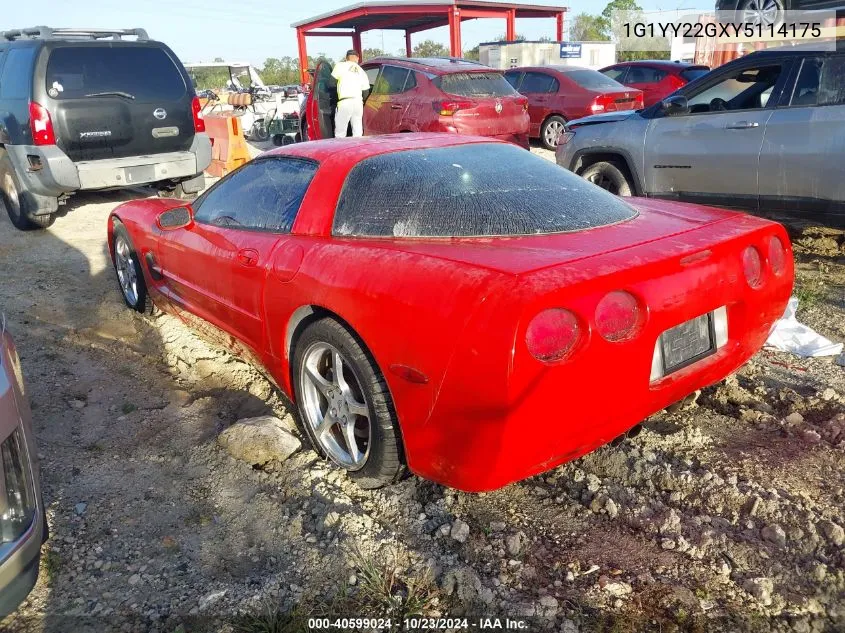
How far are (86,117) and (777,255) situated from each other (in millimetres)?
6814

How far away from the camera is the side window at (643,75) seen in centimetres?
1468

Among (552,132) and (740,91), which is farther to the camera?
(552,132)

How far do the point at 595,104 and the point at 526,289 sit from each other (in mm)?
11341

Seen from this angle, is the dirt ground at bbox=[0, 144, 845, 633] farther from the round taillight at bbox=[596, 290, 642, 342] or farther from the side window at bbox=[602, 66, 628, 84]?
the side window at bbox=[602, 66, 628, 84]

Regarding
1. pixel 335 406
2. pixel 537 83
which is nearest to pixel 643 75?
pixel 537 83

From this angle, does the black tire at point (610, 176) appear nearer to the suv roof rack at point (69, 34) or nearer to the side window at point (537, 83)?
the suv roof rack at point (69, 34)

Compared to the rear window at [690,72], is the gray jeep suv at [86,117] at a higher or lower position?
lower

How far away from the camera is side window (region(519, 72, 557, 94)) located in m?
13.2

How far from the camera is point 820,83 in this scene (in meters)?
5.23

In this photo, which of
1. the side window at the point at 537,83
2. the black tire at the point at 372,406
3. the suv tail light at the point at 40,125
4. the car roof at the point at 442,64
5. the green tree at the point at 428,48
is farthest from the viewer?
the green tree at the point at 428,48

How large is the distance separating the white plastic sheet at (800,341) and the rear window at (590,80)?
31.4ft

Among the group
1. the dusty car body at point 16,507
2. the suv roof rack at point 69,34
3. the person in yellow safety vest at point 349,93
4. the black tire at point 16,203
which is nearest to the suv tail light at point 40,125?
the black tire at point 16,203

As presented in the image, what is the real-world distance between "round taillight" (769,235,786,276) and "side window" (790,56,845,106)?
2.97 m

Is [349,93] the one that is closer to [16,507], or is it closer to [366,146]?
[366,146]
